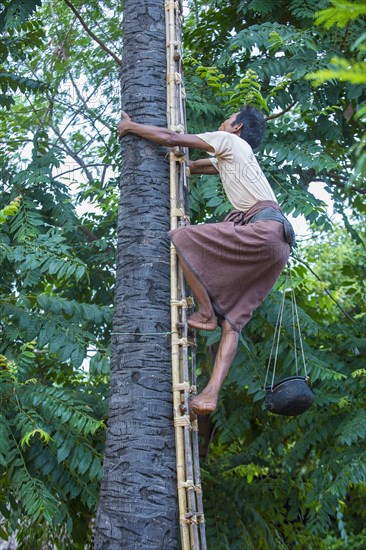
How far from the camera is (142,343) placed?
14.3 feet

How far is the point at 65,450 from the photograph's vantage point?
5.59 metres

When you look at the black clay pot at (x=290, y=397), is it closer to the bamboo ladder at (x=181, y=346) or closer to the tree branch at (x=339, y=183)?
the bamboo ladder at (x=181, y=346)

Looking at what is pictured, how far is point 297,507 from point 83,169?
4.51 m

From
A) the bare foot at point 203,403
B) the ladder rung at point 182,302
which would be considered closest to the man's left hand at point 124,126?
the ladder rung at point 182,302

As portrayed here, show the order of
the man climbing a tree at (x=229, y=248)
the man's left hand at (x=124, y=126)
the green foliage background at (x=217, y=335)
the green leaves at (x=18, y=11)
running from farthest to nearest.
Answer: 1. the green leaves at (x=18, y=11)
2. the green foliage background at (x=217, y=335)
3. the man's left hand at (x=124, y=126)
4. the man climbing a tree at (x=229, y=248)

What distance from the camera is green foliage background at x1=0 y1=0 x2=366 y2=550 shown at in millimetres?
5766

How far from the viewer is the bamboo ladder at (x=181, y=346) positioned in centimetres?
409

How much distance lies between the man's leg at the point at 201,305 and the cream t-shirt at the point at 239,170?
545mm

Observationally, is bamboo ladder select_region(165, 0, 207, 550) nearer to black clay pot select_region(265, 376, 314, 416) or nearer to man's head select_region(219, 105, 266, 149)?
man's head select_region(219, 105, 266, 149)

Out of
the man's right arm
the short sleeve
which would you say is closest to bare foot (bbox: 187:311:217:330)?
the short sleeve

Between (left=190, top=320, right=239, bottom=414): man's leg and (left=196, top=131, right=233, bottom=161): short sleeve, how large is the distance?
0.90m

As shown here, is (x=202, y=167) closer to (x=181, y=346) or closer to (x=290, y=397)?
(x=181, y=346)

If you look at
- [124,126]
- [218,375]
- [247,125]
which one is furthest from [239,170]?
[218,375]

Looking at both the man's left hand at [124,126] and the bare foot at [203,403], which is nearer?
the bare foot at [203,403]
